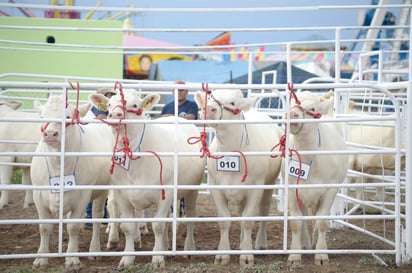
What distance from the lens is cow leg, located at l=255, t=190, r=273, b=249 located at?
24.8 ft

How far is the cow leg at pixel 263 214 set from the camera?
7.56 meters

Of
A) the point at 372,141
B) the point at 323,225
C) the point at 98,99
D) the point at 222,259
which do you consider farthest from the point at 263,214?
the point at 372,141

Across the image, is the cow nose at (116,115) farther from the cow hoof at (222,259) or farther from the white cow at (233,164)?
the cow hoof at (222,259)

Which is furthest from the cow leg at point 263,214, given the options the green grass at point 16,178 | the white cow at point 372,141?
the green grass at point 16,178

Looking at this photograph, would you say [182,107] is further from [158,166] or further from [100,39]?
[100,39]

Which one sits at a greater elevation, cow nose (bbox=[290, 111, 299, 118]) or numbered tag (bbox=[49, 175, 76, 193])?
cow nose (bbox=[290, 111, 299, 118])

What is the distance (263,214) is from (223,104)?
196 centimetres

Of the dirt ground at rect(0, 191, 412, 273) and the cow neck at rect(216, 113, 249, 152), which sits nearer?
the dirt ground at rect(0, 191, 412, 273)

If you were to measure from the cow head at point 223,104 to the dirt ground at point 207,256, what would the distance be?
4.97 feet

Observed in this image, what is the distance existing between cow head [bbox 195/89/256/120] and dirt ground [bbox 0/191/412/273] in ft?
4.97

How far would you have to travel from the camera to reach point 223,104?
6609 millimetres

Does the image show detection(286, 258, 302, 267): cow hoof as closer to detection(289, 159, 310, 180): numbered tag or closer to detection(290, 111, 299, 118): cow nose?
detection(289, 159, 310, 180): numbered tag

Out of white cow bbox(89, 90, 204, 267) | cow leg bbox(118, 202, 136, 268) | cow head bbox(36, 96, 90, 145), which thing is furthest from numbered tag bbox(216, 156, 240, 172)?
cow head bbox(36, 96, 90, 145)

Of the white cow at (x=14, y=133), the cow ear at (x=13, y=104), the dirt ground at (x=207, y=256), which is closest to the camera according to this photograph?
the dirt ground at (x=207, y=256)
